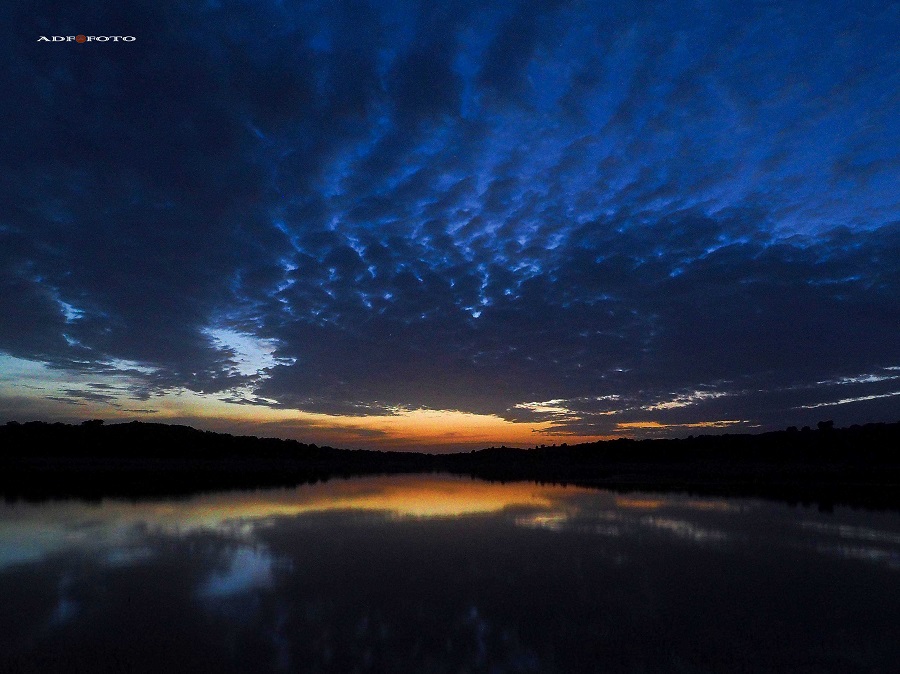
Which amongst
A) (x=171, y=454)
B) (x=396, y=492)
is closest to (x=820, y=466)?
(x=396, y=492)

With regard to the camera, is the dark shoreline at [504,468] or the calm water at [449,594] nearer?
the calm water at [449,594]

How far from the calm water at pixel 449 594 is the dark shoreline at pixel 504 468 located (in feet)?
60.1

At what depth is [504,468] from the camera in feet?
348

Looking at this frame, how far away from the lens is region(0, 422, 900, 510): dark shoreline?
46031 millimetres

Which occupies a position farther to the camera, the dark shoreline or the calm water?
the dark shoreline

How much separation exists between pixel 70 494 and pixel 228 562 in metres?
30.9

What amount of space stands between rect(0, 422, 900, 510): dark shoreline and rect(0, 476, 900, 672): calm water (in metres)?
18.3

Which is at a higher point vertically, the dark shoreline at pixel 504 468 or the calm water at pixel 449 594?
the dark shoreline at pixel 504 468

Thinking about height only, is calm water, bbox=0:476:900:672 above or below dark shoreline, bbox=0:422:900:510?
below

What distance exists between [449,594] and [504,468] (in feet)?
308

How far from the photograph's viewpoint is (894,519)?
28.6 m

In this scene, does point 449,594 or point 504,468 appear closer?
point 449,594

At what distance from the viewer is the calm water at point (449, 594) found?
407 inches

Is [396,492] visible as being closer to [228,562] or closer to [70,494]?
[70,494]
